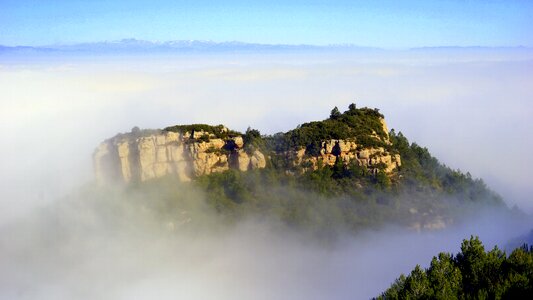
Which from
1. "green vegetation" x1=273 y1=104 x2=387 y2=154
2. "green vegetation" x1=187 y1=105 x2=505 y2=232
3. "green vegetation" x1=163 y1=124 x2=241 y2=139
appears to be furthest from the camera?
"green vegetation" x1=273 y1=104 x2=387 y2=154

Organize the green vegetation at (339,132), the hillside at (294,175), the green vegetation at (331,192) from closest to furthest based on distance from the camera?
the green vegetation at (331,192), the hillside at (294,175), the green vegetation at (339,132)

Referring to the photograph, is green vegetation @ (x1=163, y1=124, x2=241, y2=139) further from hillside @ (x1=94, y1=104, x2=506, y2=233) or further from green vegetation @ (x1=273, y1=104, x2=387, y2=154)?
green vegetation @ (x1=273, y1=104, x2=387, y2=154)

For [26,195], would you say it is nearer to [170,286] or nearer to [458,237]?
[170,286]

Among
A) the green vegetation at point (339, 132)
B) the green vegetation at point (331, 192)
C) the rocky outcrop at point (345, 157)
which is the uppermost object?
the green vegetation at point (339, 132)

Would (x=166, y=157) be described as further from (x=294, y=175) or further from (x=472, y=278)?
→ (x=472, y=278)

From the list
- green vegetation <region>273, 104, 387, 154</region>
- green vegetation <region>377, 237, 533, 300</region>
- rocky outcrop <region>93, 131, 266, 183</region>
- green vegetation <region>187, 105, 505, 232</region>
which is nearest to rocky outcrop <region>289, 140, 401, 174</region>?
green vegetation <region>187, 105, 505, 232</region>

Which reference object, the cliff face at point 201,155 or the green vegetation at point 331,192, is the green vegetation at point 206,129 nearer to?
the cliff face at point 201,155

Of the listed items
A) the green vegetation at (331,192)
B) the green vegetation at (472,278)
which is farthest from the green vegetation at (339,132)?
the green vegetation at (472,278)

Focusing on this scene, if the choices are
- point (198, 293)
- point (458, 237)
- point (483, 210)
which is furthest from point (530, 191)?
point (198, 293)
